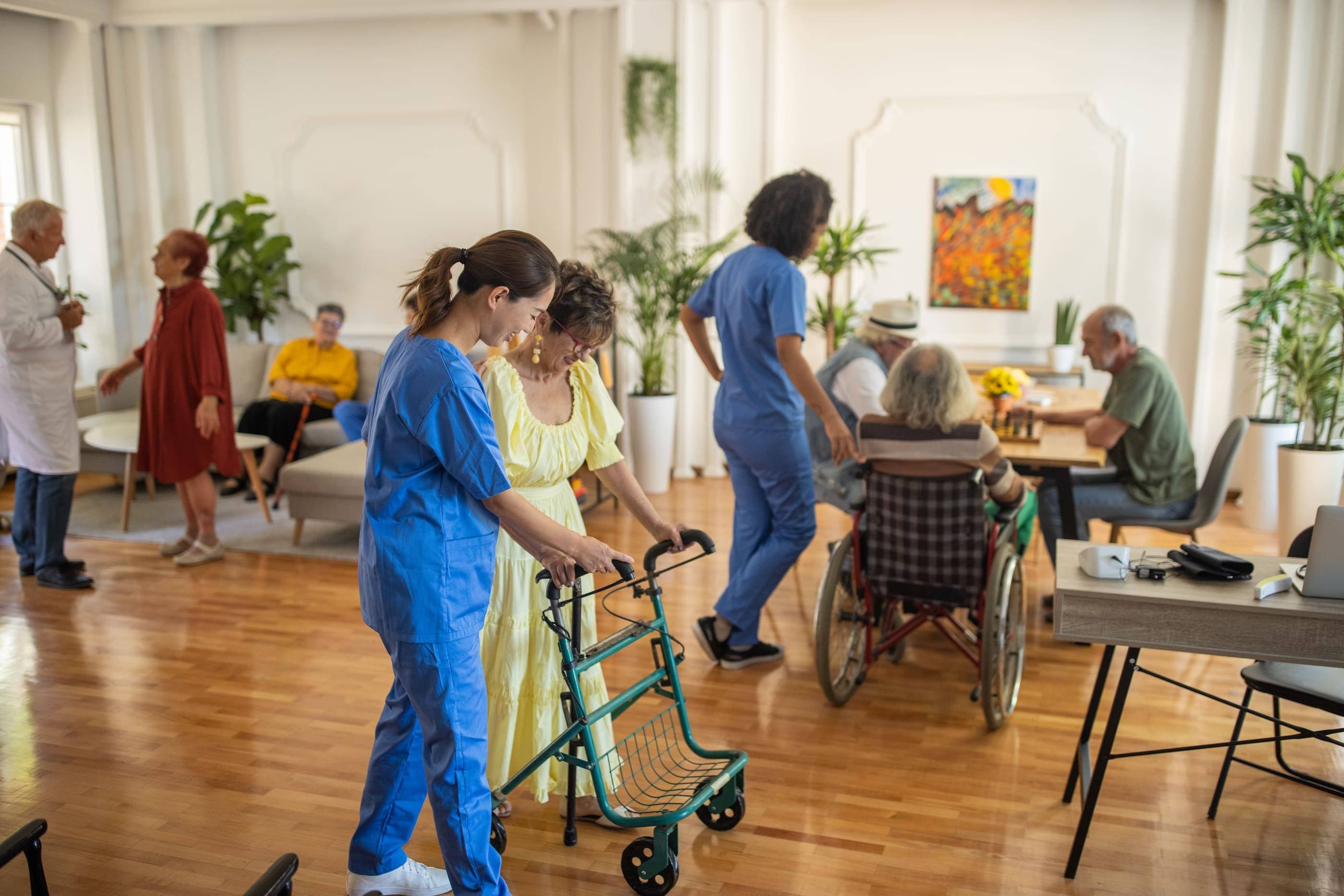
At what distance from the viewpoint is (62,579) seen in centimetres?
461

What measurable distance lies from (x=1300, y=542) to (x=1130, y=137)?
13.6 ft

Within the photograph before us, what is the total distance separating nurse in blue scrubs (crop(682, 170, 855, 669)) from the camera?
11.3 ft

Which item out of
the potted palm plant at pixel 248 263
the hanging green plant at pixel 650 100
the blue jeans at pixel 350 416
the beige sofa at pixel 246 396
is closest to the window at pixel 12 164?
the potted palm plant at pixel 248 263

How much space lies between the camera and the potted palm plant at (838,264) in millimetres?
6273

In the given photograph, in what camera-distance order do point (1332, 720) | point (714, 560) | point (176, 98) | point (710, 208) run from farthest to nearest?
point (176, 98), point (710, 208), point (714, 560), point (1332, 720)

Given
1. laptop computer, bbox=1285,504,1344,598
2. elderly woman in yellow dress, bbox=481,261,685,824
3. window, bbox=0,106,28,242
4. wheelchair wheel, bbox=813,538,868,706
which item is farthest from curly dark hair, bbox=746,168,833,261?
window, bbox=0,106,28,242

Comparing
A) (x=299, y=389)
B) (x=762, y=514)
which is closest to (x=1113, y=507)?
(x=762, y=514)

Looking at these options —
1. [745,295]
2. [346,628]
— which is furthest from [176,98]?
[745,295]

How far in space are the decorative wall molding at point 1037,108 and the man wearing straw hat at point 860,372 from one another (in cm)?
288

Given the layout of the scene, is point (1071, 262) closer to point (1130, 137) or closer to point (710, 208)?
point (1130, 137)

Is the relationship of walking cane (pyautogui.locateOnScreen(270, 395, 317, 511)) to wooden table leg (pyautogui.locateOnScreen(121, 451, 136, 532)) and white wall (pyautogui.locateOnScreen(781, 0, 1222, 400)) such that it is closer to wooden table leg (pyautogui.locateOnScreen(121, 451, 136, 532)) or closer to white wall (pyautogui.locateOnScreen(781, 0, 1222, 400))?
wooden table leg (pyautogui.locateOnScreen(121, 451, 136, 532))

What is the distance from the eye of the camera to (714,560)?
504 centimetres

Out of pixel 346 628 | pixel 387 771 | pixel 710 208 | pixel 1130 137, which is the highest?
pixel 1130 137

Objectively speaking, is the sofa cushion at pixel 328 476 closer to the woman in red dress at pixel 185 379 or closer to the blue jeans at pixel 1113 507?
the woman in red dress at pixel 185 379
